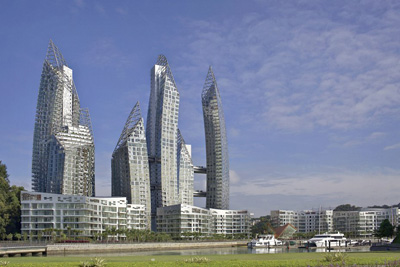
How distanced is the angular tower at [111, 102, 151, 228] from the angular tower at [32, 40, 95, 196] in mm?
10475

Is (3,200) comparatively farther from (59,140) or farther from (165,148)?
(165,148)

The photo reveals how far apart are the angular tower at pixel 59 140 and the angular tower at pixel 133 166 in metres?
10.5

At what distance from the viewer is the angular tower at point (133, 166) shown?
167 metres

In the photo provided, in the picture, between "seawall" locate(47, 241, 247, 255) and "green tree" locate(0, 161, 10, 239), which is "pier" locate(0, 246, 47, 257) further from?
"green tree" locate(0, 161, 10, 239)

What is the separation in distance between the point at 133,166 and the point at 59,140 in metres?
25.8

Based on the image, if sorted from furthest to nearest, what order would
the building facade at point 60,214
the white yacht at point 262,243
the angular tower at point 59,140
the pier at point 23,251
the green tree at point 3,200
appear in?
the angular tower at point 59,140
the building facade at point 60,214
the white yacht at point 262,243
the green tree at point 3,200
the pier at point 23,251

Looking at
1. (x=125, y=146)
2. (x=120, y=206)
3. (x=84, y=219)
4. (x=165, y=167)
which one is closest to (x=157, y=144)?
(x=165, y=167)

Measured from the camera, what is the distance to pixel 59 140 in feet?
511

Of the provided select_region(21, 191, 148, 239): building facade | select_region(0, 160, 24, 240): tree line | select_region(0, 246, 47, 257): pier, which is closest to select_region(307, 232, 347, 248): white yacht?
select_region(21, 191, 148, 239): building facade

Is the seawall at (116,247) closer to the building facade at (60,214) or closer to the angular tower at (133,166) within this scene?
the building facade at (60,214)

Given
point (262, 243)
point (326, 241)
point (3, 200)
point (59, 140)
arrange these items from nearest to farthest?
point (326, 241), point (262, 243), point (3, 200), point (59, 140)

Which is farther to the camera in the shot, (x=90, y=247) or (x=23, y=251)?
(x=90, y=247)

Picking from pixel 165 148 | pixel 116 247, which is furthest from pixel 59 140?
pixel 116 247

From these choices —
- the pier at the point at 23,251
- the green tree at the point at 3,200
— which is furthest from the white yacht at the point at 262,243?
the green tree at the point at 3,200
